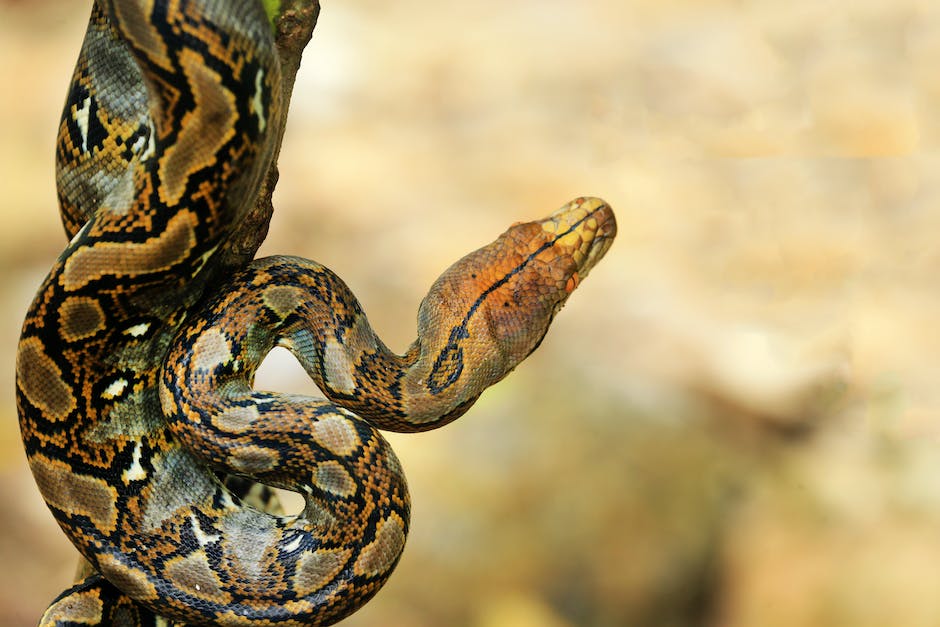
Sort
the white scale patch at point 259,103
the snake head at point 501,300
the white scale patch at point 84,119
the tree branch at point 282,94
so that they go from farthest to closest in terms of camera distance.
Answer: the snake head at point 501,300, the white scale patch at point 84,119, the tree branch at point 282,94, the white scale patch at point 259,103

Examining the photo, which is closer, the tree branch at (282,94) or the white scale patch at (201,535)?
the tree branch at (282,94)

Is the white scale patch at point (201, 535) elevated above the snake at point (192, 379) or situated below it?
below

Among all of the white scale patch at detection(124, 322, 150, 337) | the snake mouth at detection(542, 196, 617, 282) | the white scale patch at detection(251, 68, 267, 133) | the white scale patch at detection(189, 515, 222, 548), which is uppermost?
the white scale patch at detection(251, 68, 267, 133)

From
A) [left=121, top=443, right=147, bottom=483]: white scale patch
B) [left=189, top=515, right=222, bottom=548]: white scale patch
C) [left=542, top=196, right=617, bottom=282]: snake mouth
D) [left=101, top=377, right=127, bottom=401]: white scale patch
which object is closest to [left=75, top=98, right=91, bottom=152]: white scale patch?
[left=101, top=377, right=127, bottom=401]: white scale patch

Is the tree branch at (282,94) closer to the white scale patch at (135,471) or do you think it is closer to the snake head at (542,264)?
the white scale patch at (135,471)

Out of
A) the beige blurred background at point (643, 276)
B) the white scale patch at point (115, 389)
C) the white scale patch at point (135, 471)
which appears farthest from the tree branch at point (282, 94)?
the beige blurred background at point (643, 276)

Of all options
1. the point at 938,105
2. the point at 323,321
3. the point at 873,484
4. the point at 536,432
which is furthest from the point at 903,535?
the point at 323,321

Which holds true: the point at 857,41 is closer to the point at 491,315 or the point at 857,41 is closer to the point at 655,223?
the point at 655,223

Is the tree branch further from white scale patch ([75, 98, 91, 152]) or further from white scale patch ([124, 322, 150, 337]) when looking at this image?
white scale patch ([75, 98, 91, 152])

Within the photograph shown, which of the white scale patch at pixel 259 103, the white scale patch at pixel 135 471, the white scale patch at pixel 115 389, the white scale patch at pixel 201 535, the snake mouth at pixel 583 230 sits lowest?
the white scale patch at pixel 201 535
